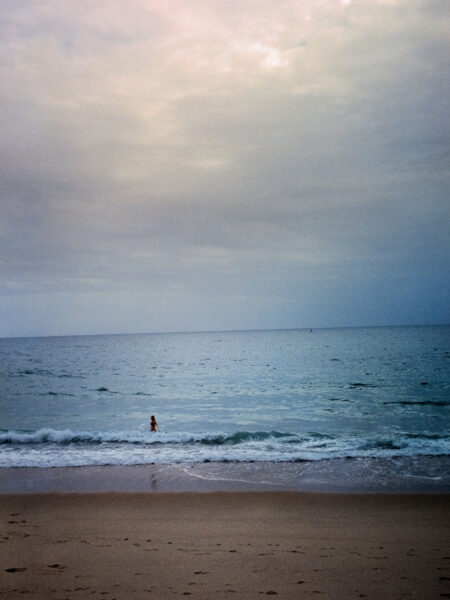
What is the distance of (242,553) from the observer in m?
7.00

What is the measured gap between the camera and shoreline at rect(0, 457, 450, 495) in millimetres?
10773

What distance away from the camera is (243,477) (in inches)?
467

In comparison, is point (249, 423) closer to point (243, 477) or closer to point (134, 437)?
point (134, 437)

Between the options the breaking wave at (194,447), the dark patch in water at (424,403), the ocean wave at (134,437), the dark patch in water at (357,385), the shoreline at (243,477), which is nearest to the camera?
the shoreline at (243,477)

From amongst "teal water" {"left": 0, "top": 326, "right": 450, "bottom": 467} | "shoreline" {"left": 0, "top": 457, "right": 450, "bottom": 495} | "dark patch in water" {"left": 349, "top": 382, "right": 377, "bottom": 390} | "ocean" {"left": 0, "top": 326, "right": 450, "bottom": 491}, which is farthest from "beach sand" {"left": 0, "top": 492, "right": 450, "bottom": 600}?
"dark patch in water" {"left": 349, "top": 382, "right": 377, "bottom": 390}

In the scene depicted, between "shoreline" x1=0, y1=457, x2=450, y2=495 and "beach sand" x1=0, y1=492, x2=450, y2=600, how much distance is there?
57 centimetres

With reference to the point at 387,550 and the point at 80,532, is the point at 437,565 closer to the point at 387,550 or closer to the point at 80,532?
the point at 387,550

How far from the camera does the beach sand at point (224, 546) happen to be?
5.91 meters

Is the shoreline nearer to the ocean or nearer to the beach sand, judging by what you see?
the ocean

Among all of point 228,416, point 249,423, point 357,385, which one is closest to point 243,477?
point 249,423

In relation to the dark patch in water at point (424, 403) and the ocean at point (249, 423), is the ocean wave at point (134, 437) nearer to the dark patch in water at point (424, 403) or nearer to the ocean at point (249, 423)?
the ocean at point (249, 423)

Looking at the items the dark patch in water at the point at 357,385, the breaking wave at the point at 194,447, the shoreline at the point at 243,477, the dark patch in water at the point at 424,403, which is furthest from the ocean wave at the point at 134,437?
the dark patch in water at the point at 357,385

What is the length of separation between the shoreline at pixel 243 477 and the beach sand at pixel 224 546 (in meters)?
0.57

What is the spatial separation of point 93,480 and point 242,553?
6673 millimetres
